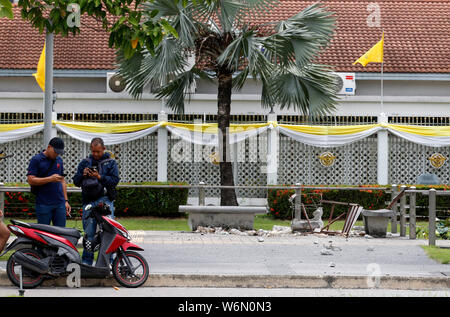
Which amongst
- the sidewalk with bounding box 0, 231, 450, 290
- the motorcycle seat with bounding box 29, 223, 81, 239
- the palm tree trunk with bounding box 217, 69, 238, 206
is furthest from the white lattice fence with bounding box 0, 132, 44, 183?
the motorcycle seat with bounding box 29, 223, 81, 239

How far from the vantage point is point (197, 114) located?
75.9ft

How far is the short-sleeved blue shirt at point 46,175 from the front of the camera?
10047mm

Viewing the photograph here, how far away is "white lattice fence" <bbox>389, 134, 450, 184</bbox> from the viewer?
22531 mm

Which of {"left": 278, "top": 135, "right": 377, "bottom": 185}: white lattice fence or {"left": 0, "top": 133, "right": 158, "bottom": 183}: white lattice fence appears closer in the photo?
{"left": 0, "top": 133, "right": 158, "bottom": 183}: white lattice fence

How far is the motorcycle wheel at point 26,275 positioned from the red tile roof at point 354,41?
1492 cm

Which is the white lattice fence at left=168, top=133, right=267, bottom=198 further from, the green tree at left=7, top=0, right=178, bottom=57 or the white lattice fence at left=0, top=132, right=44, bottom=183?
the green tree at left=7, top=0, right=178, bottom=57

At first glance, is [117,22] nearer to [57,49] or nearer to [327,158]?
[327,158]

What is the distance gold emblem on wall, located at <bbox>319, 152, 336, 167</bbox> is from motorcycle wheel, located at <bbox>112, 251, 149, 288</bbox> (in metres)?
13.9

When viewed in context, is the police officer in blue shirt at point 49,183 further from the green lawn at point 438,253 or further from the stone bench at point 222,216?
the stone bench at point 222,216

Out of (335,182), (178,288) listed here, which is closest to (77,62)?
(335,182)

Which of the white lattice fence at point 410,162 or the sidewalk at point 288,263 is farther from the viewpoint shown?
the white lattice fence at point 410,162

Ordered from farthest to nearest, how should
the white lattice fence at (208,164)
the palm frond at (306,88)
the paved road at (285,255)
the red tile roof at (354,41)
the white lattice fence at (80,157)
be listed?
the red tile roof at (354,41)
the white lattice fence at (208,164)
the white lattice fence at (80,157)
the palm frond at (306,88)
the paved road at (285,255)

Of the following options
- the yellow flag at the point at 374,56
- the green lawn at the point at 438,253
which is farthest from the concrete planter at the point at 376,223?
the yellow flag at the point at 374,56

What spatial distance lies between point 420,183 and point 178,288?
1391 centimetres
